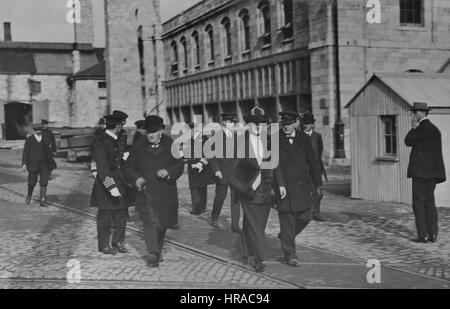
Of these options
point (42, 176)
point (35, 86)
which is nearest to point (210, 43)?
point (42, 176)

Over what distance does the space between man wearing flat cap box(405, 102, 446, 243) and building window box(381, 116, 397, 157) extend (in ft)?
12.3

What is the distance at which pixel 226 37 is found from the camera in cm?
3297

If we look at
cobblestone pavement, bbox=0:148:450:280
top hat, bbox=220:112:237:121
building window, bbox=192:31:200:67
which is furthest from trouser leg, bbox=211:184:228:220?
building window, bbox=192:31:200:67

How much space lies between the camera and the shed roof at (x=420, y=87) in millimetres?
12391

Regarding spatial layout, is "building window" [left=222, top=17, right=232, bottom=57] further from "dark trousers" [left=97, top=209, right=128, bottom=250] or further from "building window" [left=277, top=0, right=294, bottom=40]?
"dark trousers" [left=97, top=209, right=128, bottom=250]

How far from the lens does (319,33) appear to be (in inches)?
925

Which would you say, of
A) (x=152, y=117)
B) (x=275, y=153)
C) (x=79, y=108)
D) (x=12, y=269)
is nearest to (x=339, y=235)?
(x=275, y=153)

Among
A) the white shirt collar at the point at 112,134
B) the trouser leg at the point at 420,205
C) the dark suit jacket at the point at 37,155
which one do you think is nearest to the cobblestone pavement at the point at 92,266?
the white shirt collar at the point at 112,134

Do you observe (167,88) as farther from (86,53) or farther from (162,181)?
(162,181)

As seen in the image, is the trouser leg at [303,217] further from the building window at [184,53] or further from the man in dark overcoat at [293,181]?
the building window at [184,53]

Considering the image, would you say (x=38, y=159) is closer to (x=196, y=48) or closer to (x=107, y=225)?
(x=107, y=225)

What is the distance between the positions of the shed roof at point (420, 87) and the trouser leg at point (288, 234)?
5.68m

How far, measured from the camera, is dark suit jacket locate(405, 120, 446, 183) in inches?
→ 355

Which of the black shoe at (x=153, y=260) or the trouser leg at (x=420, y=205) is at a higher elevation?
the trouser leg at (x=420, y=205)
